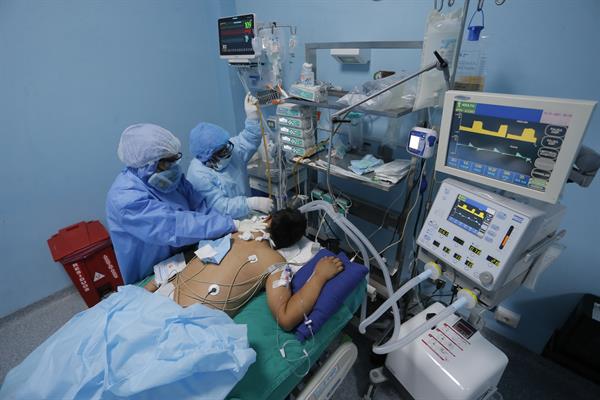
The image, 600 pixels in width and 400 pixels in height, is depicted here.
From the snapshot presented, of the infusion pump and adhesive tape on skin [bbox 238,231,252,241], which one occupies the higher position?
the infusion pump

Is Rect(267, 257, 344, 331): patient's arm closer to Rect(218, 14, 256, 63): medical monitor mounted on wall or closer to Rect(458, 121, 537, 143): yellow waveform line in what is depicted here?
Rect(458, 121, 537, 143): yellow waveform line

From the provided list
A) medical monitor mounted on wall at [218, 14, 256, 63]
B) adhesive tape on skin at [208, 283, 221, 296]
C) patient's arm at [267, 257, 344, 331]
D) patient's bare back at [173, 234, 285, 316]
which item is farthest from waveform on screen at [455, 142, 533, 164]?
medical monitor mounted on wall at [218, 14, 256, 63]

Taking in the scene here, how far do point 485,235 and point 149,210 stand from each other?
1.47 meters

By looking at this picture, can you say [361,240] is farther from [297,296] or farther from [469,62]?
[469,62]

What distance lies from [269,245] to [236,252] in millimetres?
191

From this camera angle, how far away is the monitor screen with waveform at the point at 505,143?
A: 0.87 meters

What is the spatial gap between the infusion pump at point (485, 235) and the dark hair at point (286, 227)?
612 millimetres

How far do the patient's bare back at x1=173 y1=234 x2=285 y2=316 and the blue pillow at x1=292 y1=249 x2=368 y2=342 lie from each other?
0.53 ft

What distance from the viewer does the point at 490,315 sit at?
178 cm

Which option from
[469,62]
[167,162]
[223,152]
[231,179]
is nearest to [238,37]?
[223,152]

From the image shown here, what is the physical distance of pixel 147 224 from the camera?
145 cm

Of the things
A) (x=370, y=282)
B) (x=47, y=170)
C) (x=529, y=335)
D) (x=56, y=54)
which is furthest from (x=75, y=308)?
(x=529, y=335)

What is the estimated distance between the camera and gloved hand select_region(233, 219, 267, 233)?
5.39 feet

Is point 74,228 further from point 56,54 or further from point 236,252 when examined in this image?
point 236,252
